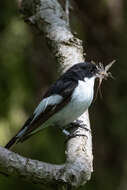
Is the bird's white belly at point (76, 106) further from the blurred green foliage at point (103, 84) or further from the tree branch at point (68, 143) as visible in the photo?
the blurred green foliage at point (103, 84)

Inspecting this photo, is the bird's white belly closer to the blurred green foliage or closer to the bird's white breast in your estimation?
the bird's white breast

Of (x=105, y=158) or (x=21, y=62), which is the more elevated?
(x=21, y=62)

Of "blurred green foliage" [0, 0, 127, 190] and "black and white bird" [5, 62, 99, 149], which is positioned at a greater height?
"blurred green foliage" [0, 0, 127, 190]

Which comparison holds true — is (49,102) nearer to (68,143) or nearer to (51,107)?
(51,107)

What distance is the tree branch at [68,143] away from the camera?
2.54 m

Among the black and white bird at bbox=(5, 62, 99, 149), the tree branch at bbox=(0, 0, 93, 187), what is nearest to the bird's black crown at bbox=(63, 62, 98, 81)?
the black and white bird at bbox=(5, 62, 99, 149)

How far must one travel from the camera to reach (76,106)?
3711mm

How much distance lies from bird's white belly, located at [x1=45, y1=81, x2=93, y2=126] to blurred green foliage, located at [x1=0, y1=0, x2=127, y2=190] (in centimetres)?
83

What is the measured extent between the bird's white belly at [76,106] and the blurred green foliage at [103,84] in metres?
0.83

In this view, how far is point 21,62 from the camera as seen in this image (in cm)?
514

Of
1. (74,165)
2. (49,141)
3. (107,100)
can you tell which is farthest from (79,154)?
(107,100)

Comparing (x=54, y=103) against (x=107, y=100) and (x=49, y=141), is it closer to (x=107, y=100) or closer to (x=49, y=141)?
(x=49, y=141)

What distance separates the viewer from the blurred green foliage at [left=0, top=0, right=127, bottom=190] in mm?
4863

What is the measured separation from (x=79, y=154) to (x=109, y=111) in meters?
3.23
